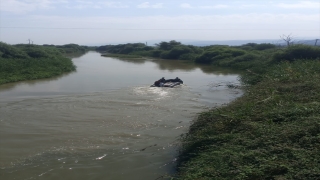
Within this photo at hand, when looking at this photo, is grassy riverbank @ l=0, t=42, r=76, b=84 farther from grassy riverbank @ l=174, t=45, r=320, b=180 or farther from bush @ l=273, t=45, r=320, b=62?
grassy riverbank @ l=174, t=45, r=320, b=180

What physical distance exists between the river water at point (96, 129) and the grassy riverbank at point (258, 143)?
87 centimetres

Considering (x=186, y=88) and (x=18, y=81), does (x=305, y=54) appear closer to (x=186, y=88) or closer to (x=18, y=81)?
(x=186, y=88)

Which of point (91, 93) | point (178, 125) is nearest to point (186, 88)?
point (91, 93)

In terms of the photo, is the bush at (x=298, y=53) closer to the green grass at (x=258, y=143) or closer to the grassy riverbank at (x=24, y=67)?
the green grass at (x=258, y=143)

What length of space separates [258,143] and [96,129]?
4.80 m

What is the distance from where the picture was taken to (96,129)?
880 centimetres

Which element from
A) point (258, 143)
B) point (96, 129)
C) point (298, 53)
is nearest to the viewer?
point (258, 143)

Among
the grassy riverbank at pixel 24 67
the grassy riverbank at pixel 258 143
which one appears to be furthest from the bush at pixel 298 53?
the grassy riverbank at pixel 24 67

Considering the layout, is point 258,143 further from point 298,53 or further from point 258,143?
point 298,53

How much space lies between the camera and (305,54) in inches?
817

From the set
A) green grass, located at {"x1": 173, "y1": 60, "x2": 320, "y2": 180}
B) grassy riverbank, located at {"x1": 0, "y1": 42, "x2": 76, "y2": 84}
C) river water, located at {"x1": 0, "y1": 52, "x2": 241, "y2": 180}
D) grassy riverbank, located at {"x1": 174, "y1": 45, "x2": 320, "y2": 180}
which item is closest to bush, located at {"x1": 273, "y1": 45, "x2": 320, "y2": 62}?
river water, located at {"x1": 0, "y1": 52, "x2": 241, "y2": 180}

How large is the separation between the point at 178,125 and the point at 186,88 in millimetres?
6715

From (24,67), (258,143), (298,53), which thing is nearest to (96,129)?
(258,143)

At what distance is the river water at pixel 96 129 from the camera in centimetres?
626
